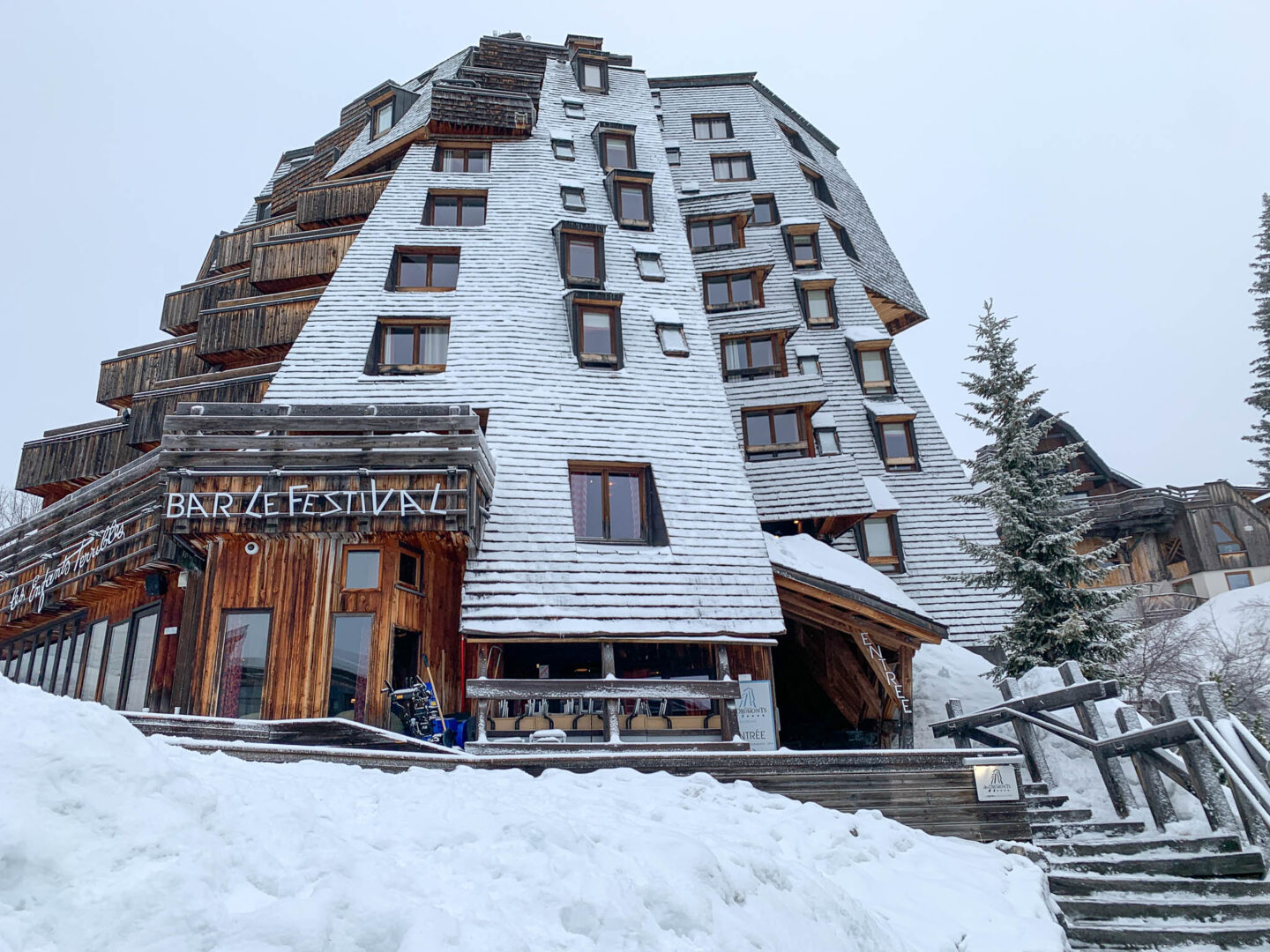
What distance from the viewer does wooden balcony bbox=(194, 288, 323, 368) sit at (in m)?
21.4

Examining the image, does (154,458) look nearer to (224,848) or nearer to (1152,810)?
(224,848)

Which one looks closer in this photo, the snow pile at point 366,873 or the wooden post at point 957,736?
the snow pile at point 366,873

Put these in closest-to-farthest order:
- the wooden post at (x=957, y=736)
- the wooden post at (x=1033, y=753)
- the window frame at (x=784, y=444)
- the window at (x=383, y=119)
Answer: the wooden post at (x=1033, y=753)
the wooden post at (x=957, y=736)
the window frame at (x=784, y=444)
the window at (x=383, y=119)

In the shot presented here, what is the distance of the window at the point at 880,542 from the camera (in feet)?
75.5

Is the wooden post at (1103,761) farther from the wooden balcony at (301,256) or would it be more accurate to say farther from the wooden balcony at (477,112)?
the wooden balcony at (477,112)

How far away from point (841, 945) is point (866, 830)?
Answer: 364 cm

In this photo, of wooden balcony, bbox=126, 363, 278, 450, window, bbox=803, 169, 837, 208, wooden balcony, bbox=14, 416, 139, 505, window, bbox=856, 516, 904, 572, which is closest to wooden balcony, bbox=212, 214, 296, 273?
wooden balcony, bbox=126, 363, 278, 450

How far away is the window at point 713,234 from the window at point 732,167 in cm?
416

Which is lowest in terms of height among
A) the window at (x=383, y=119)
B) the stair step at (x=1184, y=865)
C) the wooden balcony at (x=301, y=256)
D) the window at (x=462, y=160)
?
the stair step at (x=1184, y=865)

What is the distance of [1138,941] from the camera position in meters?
6.89

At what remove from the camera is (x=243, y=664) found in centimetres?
1352

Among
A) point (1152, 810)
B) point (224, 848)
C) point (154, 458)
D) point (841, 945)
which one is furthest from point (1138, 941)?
point (154, 458)

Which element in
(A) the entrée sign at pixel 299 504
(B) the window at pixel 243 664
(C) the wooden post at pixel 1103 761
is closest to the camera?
(C) the wooden post at pixel 1103 761

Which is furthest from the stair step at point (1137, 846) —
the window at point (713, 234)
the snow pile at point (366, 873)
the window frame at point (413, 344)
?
the window at point (713, 234)
